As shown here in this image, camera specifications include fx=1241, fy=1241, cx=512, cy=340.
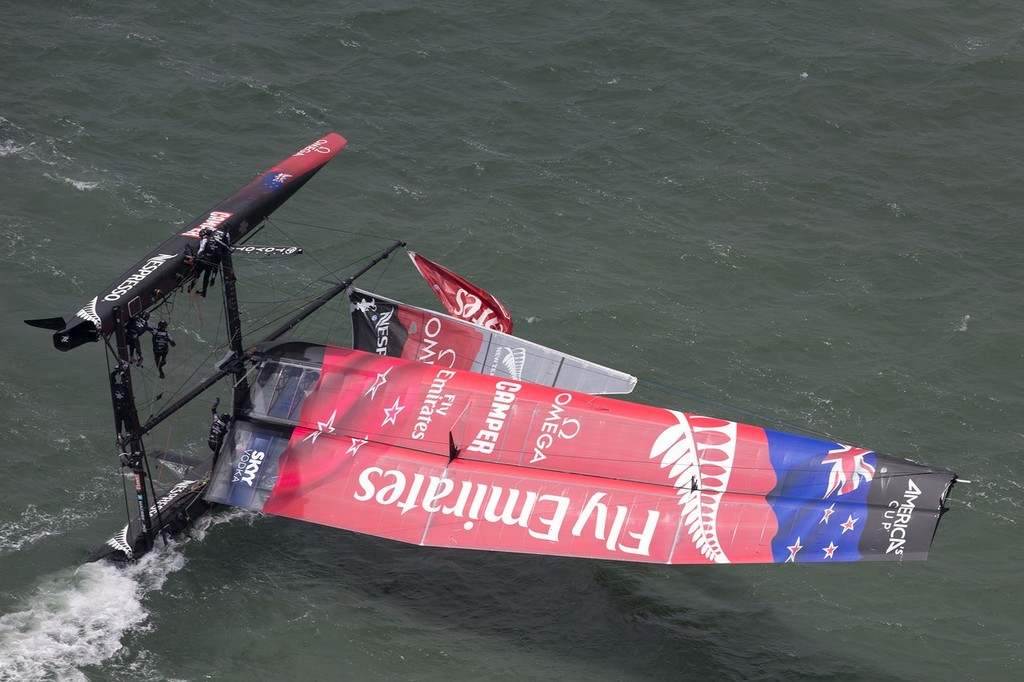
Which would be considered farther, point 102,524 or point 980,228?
point 980,228

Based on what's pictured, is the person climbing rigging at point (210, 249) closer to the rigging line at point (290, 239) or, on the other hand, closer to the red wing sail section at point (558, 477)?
the red wing sail section at point (558, 477)

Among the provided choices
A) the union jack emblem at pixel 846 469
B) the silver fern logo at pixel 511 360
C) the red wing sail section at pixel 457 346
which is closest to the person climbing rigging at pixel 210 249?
the red wing sail section at pixel 457 346

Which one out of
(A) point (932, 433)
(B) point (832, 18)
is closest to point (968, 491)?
(A) point (932, 433)

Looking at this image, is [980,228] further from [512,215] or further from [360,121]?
[360,121]

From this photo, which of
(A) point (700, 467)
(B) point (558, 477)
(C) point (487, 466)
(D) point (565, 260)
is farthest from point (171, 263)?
(D) point (565, 260)

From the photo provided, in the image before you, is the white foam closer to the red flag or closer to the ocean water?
the ocean water

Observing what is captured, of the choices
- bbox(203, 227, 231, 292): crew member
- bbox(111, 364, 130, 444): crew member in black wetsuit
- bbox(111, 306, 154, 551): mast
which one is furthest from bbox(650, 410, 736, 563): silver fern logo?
bbox(111, 364, 130, 444): crew member in black wetsuit
